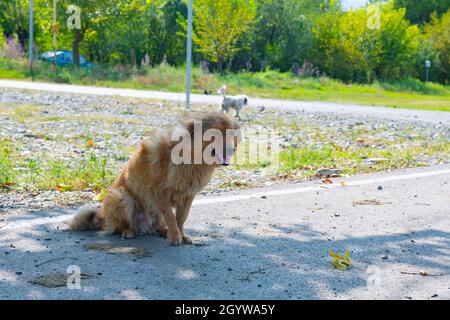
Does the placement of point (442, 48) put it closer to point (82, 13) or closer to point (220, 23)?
point (220, 23)

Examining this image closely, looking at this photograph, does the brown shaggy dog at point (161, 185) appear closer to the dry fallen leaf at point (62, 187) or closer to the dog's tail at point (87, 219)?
the dog's tail at point (87, 219)

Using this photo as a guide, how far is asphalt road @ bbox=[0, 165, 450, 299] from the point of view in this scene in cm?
448

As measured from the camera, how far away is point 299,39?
151 feet

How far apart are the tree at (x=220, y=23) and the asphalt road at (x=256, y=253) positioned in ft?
101

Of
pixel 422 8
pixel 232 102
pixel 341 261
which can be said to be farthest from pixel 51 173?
pixel 422 8

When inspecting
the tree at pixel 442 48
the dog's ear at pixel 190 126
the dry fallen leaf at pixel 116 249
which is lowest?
the dry fallen leaf at pixel 116 249

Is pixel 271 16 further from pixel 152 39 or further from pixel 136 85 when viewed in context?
pixel 136 85

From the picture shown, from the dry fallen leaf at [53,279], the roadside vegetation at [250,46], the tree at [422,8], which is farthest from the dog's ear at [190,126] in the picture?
the tree at [422,8]

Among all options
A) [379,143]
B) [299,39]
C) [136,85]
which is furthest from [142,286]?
[299,39]

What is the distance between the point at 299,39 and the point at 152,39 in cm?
1059

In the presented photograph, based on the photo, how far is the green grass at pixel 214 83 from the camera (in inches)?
1080

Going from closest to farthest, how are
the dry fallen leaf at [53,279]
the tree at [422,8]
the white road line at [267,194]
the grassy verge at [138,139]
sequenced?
the dry fallen leaf at [53,279] < the white road line at [267,194] < the grassy verge at [138,139] < the tree at [422,8]

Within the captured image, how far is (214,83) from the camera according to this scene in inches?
1190

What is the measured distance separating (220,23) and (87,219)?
33.2 m
